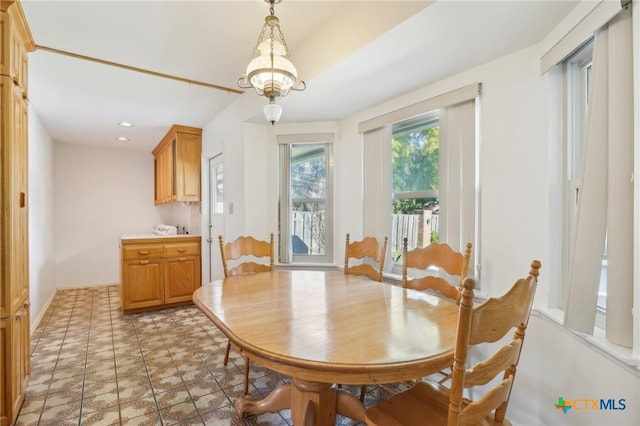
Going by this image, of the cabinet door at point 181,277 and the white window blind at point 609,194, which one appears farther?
the cabinet door at point 181,277

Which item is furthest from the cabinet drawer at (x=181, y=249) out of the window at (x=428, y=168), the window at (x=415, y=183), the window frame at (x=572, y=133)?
the window frame at (x=572, y=133)

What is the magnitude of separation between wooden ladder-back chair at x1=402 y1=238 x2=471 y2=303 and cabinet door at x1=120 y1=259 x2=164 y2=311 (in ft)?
10.2

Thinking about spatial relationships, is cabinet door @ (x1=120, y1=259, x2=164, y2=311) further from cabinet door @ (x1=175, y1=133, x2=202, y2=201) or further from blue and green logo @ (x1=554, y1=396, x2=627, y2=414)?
blue and green logo @ (x1=554, y1=396, x2=627, y2=414)

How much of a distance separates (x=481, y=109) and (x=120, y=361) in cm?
323

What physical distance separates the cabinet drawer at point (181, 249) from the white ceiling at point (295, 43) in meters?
1.80

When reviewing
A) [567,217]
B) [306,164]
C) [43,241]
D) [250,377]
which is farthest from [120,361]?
[567,217]

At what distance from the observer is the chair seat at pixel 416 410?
1104 mm

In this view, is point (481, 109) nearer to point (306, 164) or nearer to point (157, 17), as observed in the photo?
point (306, 164)

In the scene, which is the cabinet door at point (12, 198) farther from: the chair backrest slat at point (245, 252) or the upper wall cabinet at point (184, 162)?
the upper wall cabinet at point (184, 162)

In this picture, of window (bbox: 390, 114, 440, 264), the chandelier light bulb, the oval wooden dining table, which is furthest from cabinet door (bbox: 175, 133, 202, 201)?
the chandelier light bulb

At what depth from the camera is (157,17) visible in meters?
1.83

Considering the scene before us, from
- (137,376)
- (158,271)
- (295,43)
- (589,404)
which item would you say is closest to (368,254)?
(589,404)

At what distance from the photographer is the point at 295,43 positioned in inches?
85.0

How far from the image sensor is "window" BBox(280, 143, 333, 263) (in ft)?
10.2
